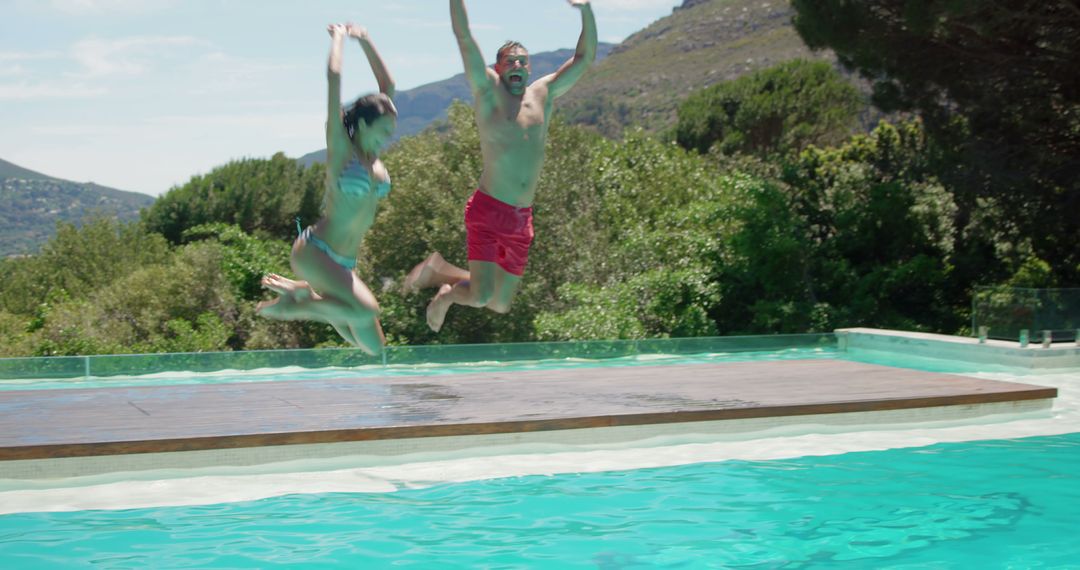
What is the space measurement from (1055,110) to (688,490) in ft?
36.6

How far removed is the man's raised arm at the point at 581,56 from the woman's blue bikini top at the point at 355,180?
1.63m

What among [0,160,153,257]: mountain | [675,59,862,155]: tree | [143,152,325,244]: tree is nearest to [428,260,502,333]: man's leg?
[143,152,325,244]: tree

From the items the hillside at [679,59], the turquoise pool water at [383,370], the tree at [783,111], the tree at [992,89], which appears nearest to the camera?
the turquoise pool water at [383,370]

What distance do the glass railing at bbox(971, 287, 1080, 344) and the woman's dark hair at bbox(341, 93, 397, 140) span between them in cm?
962

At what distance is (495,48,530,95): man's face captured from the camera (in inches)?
230

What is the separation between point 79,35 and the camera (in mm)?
13648

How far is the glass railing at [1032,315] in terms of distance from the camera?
12.1 metres

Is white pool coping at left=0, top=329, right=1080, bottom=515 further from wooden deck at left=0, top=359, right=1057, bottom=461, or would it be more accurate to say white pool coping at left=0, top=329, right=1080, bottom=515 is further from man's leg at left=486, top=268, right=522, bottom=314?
man's leg at left=486, top=268, right=522, bottom=314

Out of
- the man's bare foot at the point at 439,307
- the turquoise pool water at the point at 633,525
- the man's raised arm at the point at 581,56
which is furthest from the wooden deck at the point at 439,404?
the man's raised arm at the point at 581,56

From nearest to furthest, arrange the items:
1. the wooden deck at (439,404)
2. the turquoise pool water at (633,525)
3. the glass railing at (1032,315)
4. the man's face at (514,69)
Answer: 1. the turquoise pool water at (633,525)
2. the man's face at (514,69)
3. the wooden deck at (439,404)
4. the glass railing at (1032,315)

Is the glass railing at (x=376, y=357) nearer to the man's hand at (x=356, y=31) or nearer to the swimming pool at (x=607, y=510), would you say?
the swimming pool at (x=607, y=510)

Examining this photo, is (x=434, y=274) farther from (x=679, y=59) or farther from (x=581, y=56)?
(x=679, y=59)

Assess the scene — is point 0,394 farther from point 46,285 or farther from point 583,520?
point 46,285

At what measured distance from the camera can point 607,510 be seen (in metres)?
6.09
